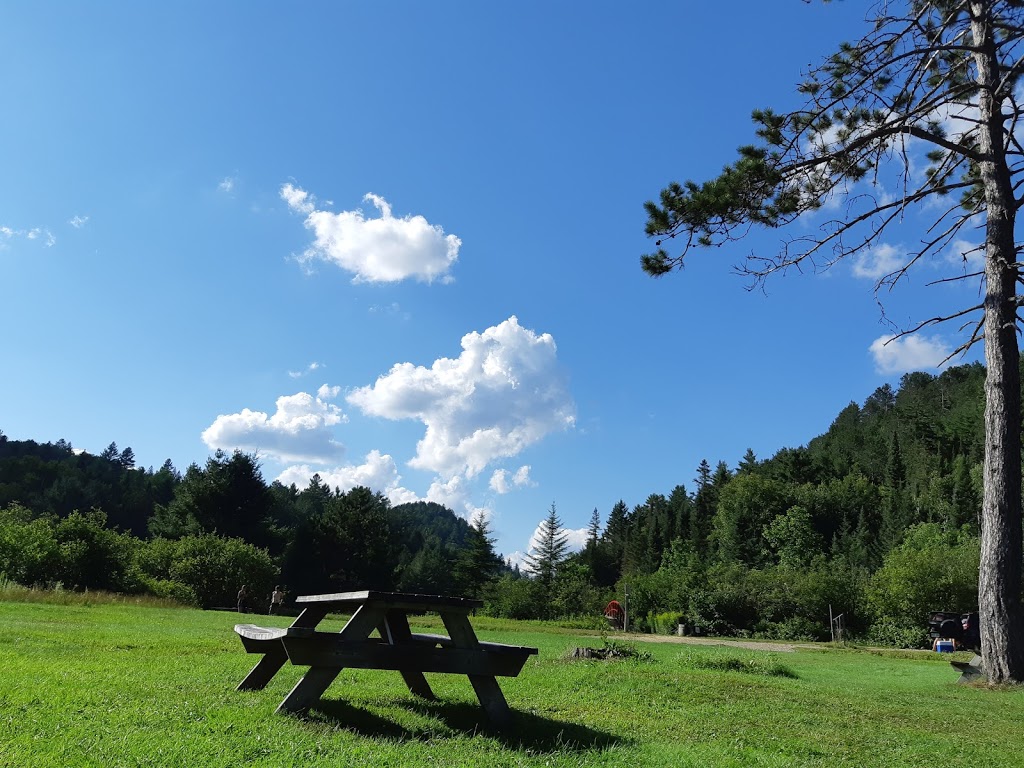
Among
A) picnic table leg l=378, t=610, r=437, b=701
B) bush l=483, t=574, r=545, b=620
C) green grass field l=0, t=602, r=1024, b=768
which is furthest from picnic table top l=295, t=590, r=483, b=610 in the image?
bush l=483, t=574, r=545, b=620

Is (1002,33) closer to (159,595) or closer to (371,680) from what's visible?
(371,680)

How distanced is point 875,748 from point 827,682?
223 inches

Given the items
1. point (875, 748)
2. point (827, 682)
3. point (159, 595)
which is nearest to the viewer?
point (875, 748)

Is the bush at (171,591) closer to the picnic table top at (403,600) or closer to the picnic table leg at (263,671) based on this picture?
the picnic table leg at (263,671)

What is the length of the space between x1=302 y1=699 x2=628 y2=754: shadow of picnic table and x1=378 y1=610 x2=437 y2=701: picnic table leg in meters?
0.39

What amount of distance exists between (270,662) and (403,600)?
191cm

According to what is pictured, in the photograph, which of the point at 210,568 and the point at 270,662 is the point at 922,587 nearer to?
the point at 210,568

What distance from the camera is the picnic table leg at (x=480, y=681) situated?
5047mm

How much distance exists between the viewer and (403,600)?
4688 mm

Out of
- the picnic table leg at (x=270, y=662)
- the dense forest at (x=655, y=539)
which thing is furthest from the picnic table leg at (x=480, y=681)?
the dense forest at (x=655, y=539)

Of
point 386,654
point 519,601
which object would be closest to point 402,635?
point 386,654

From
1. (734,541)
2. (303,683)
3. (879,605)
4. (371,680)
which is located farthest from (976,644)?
(734,541)

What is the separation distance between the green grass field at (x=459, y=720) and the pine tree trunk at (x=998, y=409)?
98.9 inches

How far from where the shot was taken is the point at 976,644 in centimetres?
2327
